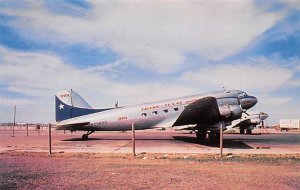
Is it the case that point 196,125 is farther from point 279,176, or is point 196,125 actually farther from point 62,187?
point 62,187

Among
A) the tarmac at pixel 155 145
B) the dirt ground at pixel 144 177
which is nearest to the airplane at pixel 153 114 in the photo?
the tarmac at pixel 155 145

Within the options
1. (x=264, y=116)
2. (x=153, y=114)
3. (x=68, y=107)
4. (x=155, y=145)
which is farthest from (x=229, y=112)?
(x=264, y=116)

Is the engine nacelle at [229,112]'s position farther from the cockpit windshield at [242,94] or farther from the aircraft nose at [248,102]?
the aircraft nose at [248,102]

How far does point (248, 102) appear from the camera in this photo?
28.2 meters

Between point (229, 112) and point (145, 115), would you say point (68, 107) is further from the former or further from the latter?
point (229, 112)

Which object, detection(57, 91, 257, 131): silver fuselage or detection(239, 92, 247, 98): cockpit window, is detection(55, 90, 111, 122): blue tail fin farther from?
detection(239, 92, 247, 98): cockpit window

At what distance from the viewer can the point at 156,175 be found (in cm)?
934

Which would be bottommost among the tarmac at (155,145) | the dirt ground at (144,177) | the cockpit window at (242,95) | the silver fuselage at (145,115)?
the tarmac at (155,145)

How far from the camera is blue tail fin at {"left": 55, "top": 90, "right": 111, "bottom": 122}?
30.1 meters

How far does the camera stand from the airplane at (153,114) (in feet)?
80.4

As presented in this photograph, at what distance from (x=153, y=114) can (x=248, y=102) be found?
8.77m

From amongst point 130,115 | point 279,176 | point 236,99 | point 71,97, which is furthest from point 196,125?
point 279,176

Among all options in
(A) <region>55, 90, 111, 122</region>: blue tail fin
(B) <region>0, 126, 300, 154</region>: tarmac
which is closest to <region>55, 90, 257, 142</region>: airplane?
(A) <region>55, 90, 111, 122</region>: blue tail fin

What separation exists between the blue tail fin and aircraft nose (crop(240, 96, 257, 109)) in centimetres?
1341
